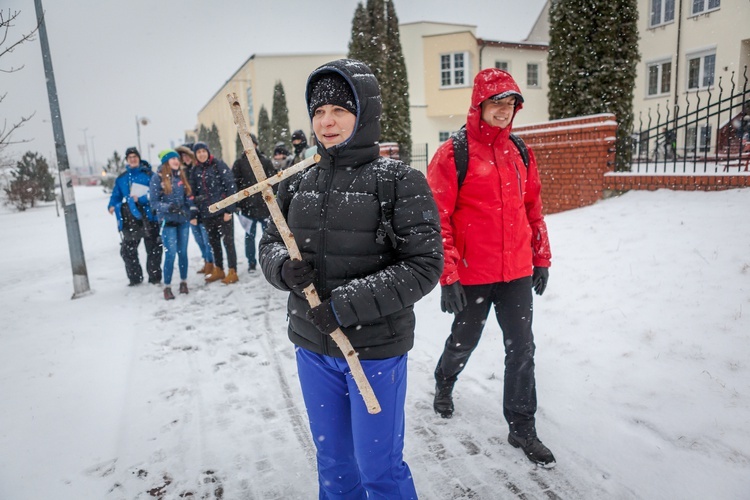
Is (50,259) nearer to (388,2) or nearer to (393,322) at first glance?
(393,322)

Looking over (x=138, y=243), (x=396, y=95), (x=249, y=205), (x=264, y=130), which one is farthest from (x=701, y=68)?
(x=264, y=130)

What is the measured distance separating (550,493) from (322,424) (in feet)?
4.92

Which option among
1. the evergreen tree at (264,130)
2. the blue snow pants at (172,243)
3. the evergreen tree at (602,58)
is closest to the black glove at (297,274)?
the blue snow pants at (172,243)

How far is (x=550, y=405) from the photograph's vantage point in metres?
3.47

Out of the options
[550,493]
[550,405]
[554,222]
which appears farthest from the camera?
[554,222]

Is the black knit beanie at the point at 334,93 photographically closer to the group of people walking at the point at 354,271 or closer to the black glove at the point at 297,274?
the group of people walking at the point at 354,271

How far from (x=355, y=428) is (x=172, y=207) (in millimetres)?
5796

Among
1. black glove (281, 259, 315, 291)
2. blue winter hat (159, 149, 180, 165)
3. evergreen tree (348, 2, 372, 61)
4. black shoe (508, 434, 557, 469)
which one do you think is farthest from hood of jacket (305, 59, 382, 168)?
evergreen tree (348, 2, 372, 61)

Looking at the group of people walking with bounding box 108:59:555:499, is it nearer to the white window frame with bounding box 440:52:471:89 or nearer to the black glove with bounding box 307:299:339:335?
the black glove with bounding box 307:299:339:335

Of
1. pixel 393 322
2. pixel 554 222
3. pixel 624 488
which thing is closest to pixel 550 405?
pixel 624 488

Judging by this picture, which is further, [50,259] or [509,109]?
[50,259]

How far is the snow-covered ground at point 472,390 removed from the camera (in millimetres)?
2729

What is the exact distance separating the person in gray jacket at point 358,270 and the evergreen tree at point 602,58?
7.36 meters

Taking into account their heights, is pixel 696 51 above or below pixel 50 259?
above
